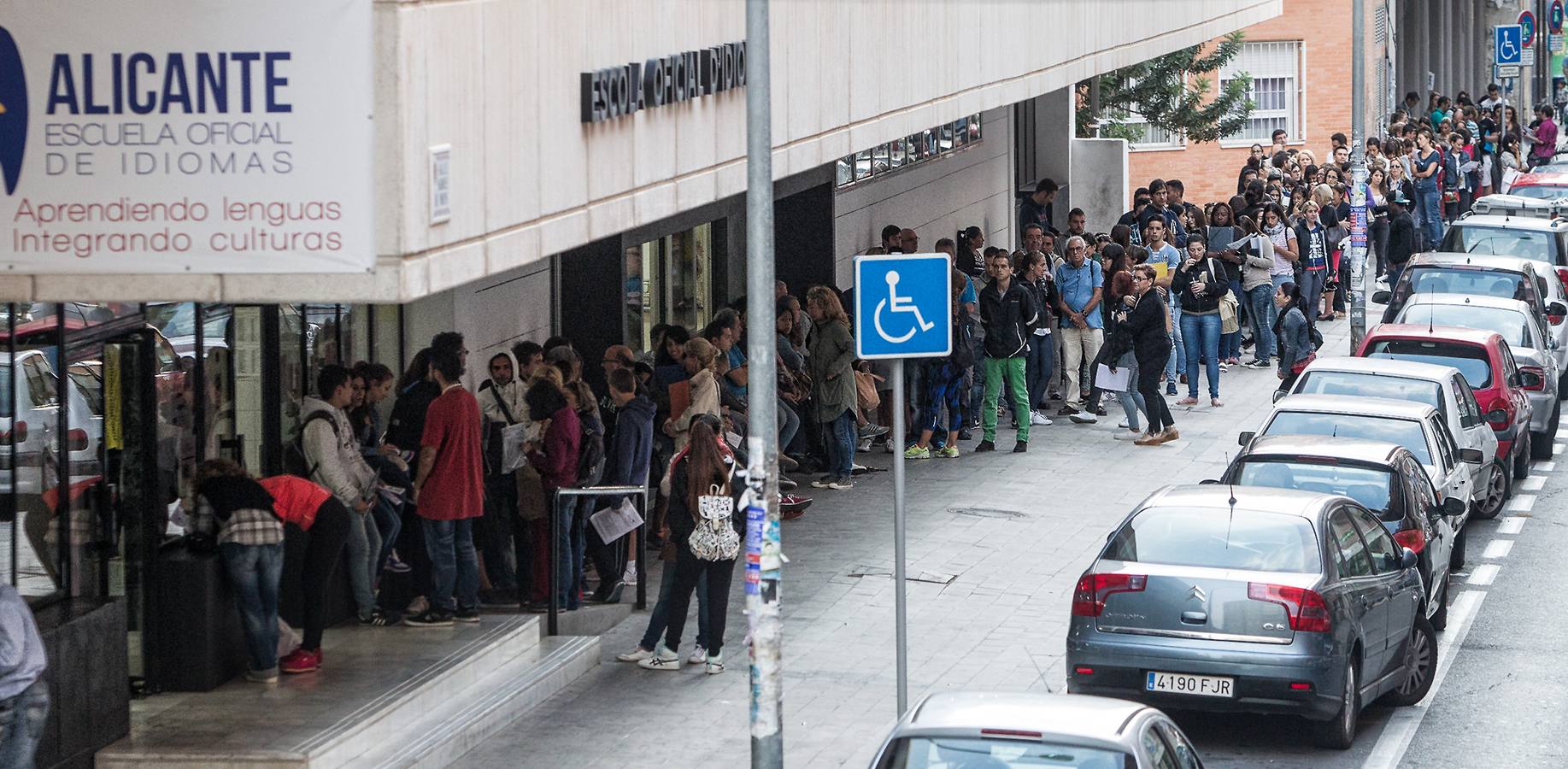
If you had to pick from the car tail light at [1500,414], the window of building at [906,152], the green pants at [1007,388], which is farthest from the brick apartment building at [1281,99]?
the car tail light at [1500,414]

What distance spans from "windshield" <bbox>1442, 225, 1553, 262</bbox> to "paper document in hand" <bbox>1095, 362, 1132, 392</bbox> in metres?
8.92

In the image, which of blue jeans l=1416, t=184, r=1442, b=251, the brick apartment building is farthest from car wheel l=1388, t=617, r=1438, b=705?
the brick apartment building

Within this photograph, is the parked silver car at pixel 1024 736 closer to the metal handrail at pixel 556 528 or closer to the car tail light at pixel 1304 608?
the car tail light at pixel 1304 608

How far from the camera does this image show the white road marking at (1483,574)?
674 inches

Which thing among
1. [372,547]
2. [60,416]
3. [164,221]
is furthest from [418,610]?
[164,221]

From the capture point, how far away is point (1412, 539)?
49.1 feet

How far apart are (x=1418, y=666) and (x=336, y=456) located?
6.39 m

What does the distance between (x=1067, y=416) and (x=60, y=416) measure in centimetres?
1420

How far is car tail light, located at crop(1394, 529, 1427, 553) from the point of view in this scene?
14914mm

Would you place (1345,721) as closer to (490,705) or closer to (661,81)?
(490,705)

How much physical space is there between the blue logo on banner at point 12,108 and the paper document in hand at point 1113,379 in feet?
44.3

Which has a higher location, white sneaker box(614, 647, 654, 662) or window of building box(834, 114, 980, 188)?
window of building box(834, 114, 980, 188)

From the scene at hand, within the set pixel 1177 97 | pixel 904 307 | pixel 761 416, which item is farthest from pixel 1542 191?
pixel 761 416

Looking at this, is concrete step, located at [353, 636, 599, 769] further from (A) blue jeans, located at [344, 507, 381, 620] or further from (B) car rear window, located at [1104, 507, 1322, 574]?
(B) car rear window, located at [1104, 507, 1322, 574]
